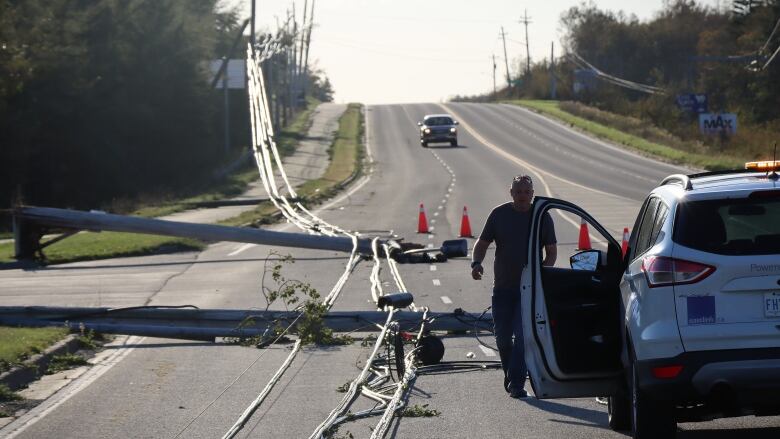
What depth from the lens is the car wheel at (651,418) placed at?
784cm

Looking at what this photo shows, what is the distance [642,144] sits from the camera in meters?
76.4

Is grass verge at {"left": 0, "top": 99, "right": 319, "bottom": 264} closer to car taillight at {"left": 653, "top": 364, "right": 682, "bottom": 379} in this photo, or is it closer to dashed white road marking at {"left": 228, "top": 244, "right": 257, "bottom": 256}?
dashed white road marking at {"left": 228, "top": 244, "right": 257, "bottom": 256}

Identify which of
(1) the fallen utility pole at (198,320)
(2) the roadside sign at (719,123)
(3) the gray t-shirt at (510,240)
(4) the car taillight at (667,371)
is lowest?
(2) the roadside sign at (719,123)

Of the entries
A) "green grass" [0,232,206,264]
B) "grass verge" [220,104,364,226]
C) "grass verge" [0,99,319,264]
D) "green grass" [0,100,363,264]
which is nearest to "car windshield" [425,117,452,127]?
"grass verge" [220,104,364,226]

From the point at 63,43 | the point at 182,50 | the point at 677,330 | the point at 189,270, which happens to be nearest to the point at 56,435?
the point at 677,330

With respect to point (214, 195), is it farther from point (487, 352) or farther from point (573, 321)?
point (573, 321)

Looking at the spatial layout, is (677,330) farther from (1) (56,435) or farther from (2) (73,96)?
→ (2) (73,96)

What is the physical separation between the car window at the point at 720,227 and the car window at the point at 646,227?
0.67 meters

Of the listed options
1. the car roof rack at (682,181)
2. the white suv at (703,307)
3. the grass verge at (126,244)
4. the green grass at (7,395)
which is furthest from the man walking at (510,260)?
the grass verge at (126,244)

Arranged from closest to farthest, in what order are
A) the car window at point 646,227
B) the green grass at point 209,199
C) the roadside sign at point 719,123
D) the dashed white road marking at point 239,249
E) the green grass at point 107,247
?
1. the car window at point 646,227
2. the green grass at point 107,247
3. the green grass at point 209,199
4. the dashed white road marking at point 239,249
5. the roadside sign at point 719,123

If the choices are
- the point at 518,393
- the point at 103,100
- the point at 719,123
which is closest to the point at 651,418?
the point at 518,393

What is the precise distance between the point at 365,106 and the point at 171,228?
101204 mm

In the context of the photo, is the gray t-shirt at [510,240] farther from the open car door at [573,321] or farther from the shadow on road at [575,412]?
the open car door at [573,321]

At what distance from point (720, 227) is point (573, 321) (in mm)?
1812
